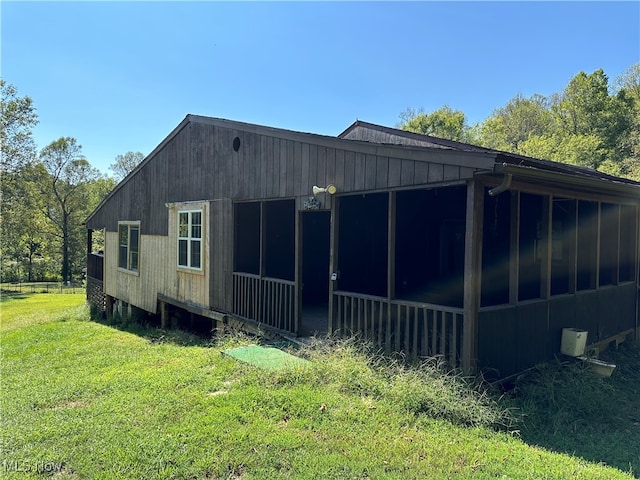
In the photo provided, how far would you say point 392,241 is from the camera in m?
5.36

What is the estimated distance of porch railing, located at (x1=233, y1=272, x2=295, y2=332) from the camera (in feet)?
23.2

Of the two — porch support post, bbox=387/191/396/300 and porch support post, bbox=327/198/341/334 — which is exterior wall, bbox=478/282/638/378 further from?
porch support post, bbox=327/198/341/334

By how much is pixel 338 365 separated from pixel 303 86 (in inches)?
660

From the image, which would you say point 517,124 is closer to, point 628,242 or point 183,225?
point 628,242

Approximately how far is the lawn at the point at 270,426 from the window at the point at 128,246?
660 centimetres

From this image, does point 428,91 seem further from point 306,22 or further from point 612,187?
point 612,187

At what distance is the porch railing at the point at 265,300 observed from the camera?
709 centimetres

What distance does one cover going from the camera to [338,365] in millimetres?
5172

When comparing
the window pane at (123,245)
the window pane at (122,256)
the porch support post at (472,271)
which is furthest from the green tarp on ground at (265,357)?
the window pane at (122,256)

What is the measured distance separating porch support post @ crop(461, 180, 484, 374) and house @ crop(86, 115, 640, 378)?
16mm

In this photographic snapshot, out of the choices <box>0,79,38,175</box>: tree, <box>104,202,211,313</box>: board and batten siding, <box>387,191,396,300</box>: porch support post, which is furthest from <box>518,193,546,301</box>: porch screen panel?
<box>0,79,38,175</box>: tree

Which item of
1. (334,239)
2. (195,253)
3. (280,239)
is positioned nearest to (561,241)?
(334,239)

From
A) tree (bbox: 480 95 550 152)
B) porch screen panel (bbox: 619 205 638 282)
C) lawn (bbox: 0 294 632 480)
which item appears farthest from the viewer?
tree (bbox: 480 95 550 152)

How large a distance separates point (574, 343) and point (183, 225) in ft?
27.0
